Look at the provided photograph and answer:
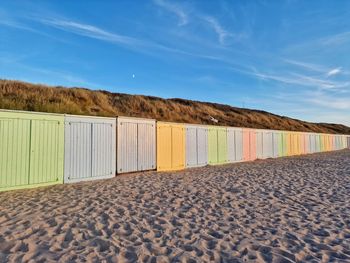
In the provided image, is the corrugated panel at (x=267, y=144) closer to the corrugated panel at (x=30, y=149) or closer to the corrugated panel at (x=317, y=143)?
the corrugated panel at (x=317, y=143)

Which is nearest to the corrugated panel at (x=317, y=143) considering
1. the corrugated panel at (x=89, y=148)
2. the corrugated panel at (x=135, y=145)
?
the corrugated panel at (x=135, y=145)

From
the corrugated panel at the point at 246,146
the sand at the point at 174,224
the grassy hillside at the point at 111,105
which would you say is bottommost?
the sand at the point at 174,224

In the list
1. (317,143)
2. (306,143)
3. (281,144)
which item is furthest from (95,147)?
(317,143)

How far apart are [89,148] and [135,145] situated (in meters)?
2.07

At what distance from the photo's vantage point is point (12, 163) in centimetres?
747

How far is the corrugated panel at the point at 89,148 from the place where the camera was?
8898 mm

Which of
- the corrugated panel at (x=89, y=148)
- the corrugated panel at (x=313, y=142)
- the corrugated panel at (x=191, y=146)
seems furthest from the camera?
the corrugated panel at (x=313, y=142)

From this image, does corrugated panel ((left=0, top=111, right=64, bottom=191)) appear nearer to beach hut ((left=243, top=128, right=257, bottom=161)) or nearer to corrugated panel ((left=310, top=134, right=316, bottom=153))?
beach hut ((left=243, top=128, right=257, bottom=161))

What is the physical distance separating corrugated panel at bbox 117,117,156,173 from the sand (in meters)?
2.36

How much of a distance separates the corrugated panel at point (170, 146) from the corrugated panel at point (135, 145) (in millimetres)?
354

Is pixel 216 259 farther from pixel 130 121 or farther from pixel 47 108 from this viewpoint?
pixel 47 108

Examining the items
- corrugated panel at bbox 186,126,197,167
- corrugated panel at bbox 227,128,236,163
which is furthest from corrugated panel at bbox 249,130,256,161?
corrugated panel at bbox 186,126,197,167

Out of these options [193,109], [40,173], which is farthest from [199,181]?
[193,109]

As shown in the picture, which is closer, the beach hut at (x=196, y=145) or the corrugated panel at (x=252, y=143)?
the beach hut at (x=196, y=145)
